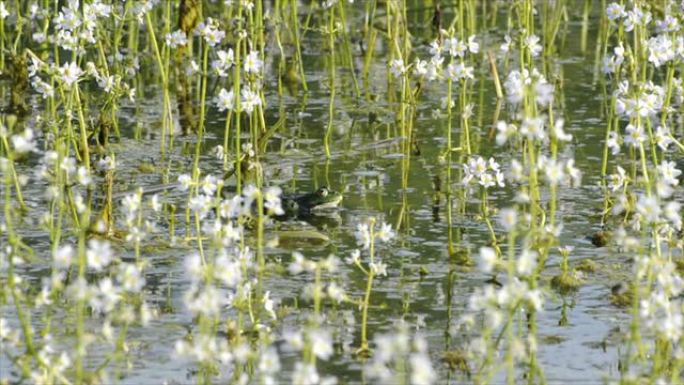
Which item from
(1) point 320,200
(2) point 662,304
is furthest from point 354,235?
(2) point 662,304

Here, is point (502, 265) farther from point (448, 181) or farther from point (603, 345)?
point (448, 181)

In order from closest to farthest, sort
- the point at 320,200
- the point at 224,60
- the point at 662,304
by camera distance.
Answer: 1. the point at 662,304
2. the point at 224,60
3. the point at 320,200

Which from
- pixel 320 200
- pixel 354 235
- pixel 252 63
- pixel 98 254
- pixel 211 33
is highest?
pixel 211 33

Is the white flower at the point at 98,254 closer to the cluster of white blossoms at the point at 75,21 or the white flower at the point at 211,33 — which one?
the white flower at the point at 211,33

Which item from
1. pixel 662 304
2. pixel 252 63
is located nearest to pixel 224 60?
pixel 252 63

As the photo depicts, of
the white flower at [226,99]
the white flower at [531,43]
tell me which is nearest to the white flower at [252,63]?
the white flower at [226,99]

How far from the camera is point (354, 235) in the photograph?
7074 mm

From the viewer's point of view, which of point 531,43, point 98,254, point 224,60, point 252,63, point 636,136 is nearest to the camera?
point 98,254

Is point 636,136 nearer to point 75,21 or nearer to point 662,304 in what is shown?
point 662,304

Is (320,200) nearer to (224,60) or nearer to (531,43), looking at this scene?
(224,60)

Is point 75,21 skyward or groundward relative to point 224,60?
skyward

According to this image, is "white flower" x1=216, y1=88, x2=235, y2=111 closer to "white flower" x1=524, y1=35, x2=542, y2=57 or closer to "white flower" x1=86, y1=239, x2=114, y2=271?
"white flower" x1=524, y1=35, x2=542, y2=57

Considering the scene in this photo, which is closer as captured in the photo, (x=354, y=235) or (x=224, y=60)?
(x=224, y=60)

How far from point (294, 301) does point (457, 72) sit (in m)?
1.60
